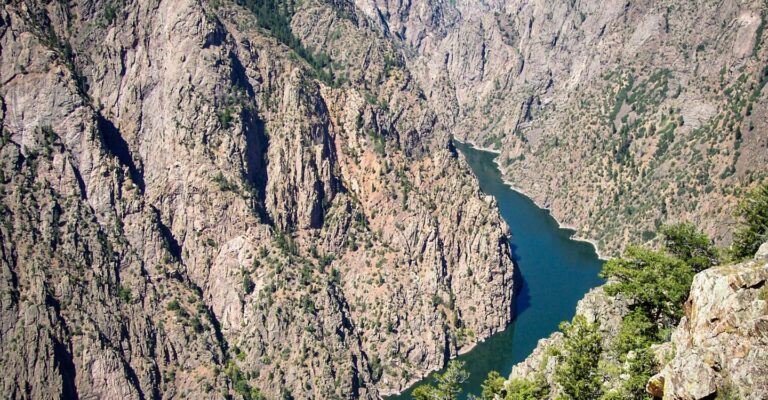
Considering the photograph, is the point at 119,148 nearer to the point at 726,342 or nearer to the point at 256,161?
the point at 256,161

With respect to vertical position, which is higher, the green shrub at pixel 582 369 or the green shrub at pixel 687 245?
the green shrub at pixel 687 245

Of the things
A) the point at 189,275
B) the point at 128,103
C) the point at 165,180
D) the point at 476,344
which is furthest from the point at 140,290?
the point at 476,344

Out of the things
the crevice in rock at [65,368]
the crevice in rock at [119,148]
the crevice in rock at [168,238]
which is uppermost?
the crevice in rock at [119,148]

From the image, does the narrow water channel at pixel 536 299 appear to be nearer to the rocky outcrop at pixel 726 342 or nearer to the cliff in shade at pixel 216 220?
the cliff in shade at pixel 216 220

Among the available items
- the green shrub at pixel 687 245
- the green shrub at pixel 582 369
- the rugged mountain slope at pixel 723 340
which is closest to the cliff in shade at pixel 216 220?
the green shrub at pixel 687 245

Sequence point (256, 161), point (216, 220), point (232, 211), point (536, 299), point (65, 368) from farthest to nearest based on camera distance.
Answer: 1. point (536, 299)
2. point (256, 161)
3. point (232, 211)
4. point (216, 220)
5. point (65, 368)

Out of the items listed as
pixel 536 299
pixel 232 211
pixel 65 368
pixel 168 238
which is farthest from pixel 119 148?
pixel 536 299
